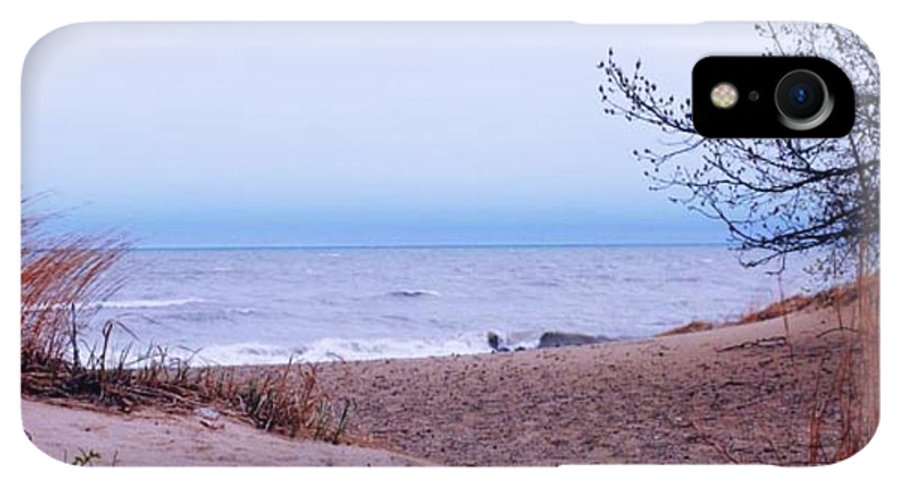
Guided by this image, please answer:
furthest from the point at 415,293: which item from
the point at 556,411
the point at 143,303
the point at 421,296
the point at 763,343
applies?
the point at 763,343

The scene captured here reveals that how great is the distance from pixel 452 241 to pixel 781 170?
0.45m

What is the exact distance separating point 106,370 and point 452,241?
0.50m

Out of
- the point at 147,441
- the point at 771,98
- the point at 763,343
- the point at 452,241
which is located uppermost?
the point at 771,98

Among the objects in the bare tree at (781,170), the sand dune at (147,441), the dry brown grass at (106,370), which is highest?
the bare tree at (781,170)

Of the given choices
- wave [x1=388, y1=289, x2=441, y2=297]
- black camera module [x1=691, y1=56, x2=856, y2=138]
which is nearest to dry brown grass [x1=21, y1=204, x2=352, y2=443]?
wave [x1=388, y1=289, x2=441, y2=297]

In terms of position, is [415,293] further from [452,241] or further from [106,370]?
[106,370]

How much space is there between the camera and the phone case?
185 inches

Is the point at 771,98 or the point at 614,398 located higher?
the point at 771,98

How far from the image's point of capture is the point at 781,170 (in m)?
4.71

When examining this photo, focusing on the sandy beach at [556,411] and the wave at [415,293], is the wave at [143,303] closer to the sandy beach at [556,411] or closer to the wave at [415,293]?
the sandy beach at [556,411]

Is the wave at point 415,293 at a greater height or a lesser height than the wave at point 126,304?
greater

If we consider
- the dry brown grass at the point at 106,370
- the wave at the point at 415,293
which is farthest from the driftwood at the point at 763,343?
the dry brown grass at the point at 106,370

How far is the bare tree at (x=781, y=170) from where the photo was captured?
470cm

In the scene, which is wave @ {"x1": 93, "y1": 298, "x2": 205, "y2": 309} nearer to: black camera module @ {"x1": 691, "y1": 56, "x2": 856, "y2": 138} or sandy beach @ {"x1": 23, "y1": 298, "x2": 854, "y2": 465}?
sandy beach @ {"x1": 23, "y1": 298, "x2": 854, "y2": 465}
